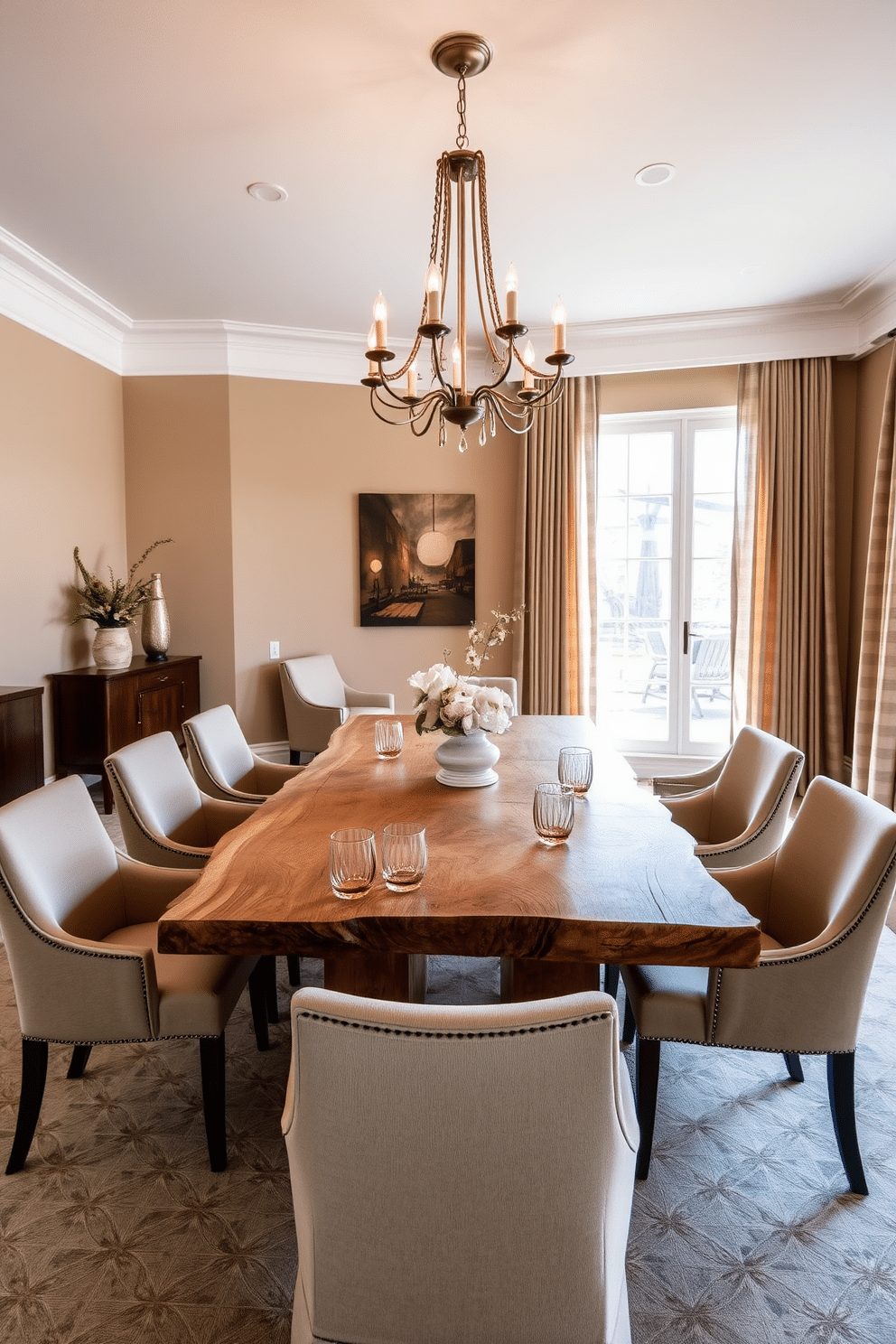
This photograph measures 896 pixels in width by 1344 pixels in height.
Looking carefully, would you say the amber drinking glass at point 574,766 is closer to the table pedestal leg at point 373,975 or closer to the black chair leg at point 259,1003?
the table pedestal leg at point 373,975

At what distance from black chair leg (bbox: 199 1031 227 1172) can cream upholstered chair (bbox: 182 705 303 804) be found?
2.97 ft

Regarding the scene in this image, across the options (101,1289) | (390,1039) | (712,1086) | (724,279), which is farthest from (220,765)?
(724,279)

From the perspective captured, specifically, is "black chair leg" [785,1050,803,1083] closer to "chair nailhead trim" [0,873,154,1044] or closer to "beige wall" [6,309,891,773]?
"chair nailhead trim" [0,873,154,1044]

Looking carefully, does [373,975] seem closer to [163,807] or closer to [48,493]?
[163,807]

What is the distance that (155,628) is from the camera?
4.91 meters

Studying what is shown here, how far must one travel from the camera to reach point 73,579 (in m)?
4.66

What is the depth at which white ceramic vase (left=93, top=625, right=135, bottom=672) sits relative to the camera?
178 inches

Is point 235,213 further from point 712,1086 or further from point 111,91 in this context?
point 712,1086

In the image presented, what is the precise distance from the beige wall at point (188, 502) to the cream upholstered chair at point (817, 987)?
13.2 ft

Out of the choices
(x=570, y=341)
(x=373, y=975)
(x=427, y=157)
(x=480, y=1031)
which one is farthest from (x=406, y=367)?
(x=570, y=341)

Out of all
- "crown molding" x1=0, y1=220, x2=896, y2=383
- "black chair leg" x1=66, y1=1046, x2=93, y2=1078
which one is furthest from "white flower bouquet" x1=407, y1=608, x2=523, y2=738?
"crown molding" x1=0, y1=220, x2=896, y2=383

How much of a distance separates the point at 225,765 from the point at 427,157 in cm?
246

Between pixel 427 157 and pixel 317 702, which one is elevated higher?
pixel 427 157

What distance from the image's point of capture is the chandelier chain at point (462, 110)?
250cm
